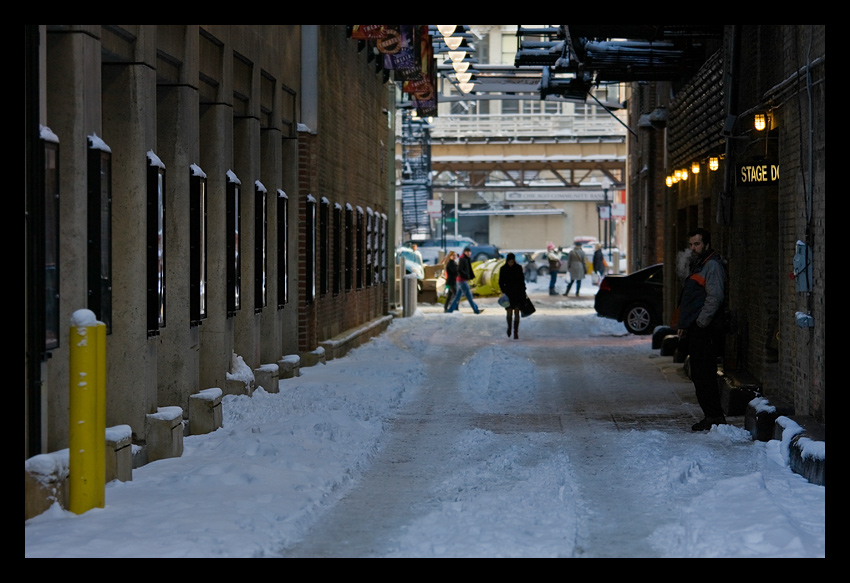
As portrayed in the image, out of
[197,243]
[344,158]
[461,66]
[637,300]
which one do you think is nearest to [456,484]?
[197,243]

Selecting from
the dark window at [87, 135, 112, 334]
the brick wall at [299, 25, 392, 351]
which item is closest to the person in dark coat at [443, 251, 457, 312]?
the brick wall at [299, 25, 392, 351]

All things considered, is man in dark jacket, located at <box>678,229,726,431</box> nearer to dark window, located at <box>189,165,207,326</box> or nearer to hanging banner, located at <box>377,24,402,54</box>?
dark window, located at <box>189,165,207,326</box>

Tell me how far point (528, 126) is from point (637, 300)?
35943 mm

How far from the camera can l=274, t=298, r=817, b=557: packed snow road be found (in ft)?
24.3

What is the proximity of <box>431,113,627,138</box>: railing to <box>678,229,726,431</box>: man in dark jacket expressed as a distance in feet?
153

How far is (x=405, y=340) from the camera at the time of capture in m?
24.4

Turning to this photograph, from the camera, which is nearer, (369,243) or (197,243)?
(197,243)

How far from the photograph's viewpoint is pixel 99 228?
30.1ft

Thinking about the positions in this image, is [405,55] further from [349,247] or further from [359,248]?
[349,247]

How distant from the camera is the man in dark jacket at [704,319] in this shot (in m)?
12.5

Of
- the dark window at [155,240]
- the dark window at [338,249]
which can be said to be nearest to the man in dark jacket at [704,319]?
the dark window at [155,240]
